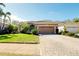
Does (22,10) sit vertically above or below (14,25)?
above

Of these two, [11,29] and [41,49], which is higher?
[11,29]

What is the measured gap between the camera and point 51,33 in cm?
1634

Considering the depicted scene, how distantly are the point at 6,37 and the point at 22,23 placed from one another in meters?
1.21

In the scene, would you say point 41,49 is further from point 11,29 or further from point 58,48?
point 11,29

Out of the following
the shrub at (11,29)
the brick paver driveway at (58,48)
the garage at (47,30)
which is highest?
the shrub at (11,29)

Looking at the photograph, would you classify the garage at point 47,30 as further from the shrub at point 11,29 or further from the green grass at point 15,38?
the shrub at point 11,29

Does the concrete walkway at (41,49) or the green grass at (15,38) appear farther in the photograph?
the green grass at (15,38)

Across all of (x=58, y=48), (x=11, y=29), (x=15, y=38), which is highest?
(x=11, y=29)

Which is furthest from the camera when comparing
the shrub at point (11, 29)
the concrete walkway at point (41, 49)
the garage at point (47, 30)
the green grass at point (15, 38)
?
the garage at point (47, 30)

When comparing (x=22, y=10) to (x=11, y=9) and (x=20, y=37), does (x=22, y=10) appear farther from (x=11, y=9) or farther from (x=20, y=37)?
(x=20, y=37)

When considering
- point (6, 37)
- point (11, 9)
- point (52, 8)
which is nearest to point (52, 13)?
point (52, 8)

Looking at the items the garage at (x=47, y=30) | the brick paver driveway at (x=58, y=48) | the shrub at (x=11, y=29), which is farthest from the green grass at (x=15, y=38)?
the garage at (x=47, y=30)

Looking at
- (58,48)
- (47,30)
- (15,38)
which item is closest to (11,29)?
(15,38)

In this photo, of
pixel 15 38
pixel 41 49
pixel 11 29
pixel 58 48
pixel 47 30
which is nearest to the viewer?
pixel 41 49
